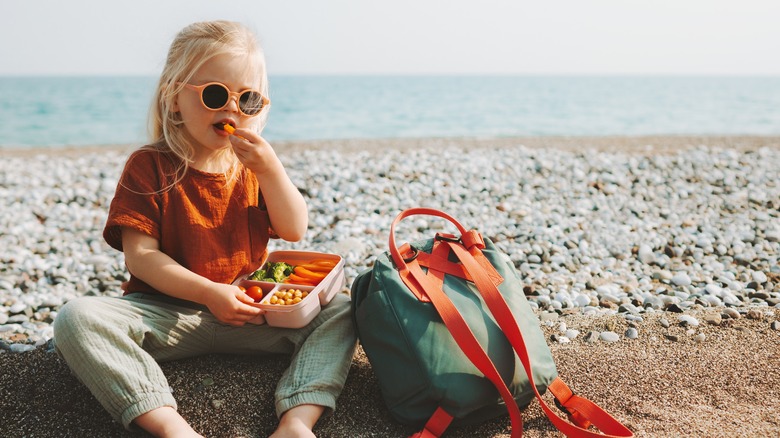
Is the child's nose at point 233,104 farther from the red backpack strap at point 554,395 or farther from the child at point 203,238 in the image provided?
the red backpack strap at point 554,395

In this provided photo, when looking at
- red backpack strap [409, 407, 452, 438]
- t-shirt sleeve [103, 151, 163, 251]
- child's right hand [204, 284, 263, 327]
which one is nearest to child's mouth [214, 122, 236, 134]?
t-shirt sleeve [103, 151, 163, 251]

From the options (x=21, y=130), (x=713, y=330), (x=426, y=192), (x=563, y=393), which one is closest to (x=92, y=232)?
(x=426, y=192)

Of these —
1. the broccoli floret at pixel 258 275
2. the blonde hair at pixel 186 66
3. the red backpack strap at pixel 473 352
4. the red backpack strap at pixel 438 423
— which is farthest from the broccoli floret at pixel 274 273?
the red backpack strap at pixel 438 423

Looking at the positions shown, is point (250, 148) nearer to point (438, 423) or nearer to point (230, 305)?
point (230, 305)

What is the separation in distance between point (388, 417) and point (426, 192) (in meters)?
4.40

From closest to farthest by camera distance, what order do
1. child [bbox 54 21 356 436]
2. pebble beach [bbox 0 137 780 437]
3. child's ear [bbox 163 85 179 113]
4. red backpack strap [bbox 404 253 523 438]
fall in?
red backpack strap [bbox 404 253 523 438], child [bbox 54 21 356 436], pebble beach [bbox 0 137 780 437], child's ear [bbox 163 85 179 113]

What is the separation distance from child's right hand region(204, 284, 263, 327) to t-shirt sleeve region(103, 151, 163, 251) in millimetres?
417

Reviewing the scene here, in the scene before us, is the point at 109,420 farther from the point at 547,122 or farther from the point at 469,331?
the point at 547,122

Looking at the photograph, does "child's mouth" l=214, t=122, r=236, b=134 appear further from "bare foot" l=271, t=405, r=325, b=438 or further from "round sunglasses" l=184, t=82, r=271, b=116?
"bare foot" l=271, t=405, r=325, b=438

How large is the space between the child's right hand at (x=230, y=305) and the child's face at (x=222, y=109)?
69cm

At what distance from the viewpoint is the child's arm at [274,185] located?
2.64m

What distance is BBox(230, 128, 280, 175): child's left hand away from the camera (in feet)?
8.60

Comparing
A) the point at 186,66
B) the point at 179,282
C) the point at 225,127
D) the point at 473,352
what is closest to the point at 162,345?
the point at 179,282

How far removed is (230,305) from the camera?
2520mm
